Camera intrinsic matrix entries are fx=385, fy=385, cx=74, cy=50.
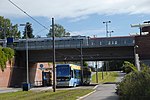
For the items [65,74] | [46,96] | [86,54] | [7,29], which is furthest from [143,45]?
[7,29]

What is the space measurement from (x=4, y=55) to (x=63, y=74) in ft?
62.9

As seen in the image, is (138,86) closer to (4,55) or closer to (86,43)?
(4,55)

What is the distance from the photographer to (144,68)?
19.3m

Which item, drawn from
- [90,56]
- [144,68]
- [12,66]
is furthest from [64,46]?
[144,68]

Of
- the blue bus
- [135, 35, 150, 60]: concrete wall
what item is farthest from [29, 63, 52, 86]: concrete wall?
[135, 35, 150, 60]: concrete wall

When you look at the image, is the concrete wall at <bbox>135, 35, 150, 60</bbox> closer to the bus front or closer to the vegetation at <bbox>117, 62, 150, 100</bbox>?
the bus front

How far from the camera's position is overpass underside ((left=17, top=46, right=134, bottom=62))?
74.6 m

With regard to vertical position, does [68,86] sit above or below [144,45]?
below

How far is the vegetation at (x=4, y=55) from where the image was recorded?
221ft

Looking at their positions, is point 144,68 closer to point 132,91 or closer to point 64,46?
point 132,91

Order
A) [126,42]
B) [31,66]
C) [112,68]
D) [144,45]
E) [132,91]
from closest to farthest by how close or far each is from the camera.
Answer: [132,91] → [144,45] → [126,42] → [31,66] → [112,68]

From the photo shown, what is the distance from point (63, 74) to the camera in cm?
5381

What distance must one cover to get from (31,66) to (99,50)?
55.0 feet

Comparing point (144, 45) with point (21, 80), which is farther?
point (21, 80)
